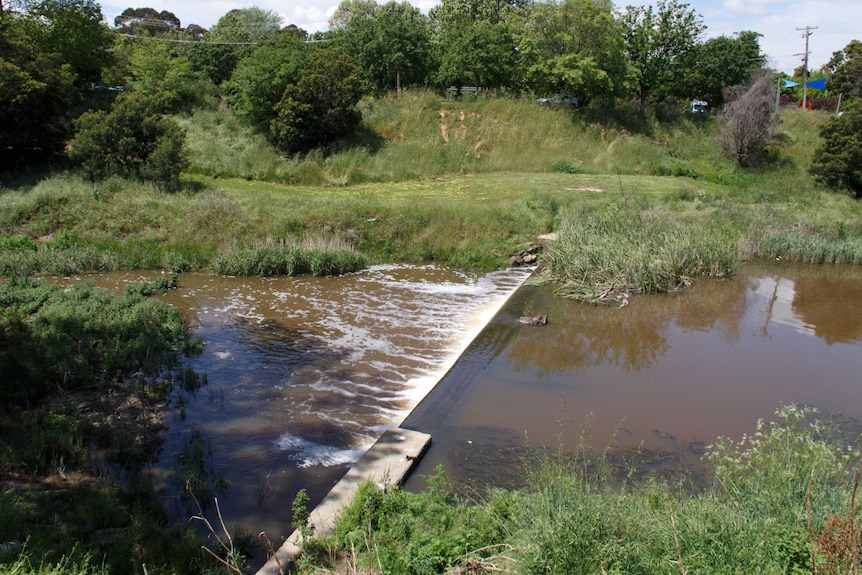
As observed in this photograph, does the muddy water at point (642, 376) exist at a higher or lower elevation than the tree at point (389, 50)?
lower

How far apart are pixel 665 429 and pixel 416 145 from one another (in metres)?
20.2

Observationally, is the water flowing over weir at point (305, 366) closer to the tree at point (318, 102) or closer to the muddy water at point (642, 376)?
the muddy water at point (642, 376)

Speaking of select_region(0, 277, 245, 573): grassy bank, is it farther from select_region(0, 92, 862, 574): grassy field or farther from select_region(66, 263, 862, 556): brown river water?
select_region(66, 263, 862, 556): brown river water

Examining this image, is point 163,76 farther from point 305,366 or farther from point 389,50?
point 305,366

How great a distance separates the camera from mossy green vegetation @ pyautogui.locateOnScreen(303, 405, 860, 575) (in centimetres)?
358

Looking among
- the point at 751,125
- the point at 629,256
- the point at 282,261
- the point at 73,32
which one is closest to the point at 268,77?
the point at 73,32

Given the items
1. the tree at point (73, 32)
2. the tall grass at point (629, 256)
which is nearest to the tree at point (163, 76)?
the tree at point (73, 32)

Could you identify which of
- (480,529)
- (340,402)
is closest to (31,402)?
(340,402)

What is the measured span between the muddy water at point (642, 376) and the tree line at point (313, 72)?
12.9 metres

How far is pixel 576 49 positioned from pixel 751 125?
Result: 8.02 m

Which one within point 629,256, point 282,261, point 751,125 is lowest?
point 282,261

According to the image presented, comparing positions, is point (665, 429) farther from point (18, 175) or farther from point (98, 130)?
point (18, 175)

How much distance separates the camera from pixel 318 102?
2441cm

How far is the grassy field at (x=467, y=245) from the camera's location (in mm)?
3908
